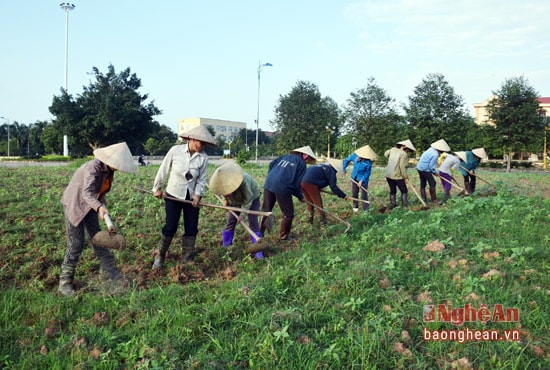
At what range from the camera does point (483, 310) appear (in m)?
2.82

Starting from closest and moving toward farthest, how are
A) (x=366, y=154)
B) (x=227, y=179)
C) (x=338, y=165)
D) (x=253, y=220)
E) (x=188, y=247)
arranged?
(x=188, y=247) → (x=227, y=179) → (x=253, y=220) → (x=338, y=165) → (x=366, y=154)

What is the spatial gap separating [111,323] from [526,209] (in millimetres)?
5847

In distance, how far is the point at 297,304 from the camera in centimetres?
300

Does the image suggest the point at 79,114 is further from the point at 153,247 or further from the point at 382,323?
the point at 382,323

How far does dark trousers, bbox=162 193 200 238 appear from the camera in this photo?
4.16 meters

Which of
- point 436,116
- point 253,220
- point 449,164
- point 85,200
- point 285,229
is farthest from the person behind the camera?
point 436,116

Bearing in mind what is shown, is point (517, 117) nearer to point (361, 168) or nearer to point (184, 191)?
point (361, 168)

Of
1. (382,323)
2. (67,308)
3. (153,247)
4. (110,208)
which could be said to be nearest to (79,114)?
(110,208)

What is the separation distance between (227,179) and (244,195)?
360mm

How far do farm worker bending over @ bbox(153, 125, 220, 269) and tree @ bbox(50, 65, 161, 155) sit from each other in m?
19.9

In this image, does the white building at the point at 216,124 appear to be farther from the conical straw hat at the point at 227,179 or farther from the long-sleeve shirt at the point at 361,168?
the conical straw hat at the point at 227,179

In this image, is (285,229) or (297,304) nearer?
(297,304)

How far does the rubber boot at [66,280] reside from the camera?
3.45 m

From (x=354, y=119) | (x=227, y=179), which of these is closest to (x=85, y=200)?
(x=227, y=179)
